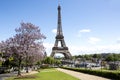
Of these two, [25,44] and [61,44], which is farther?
[61,44]

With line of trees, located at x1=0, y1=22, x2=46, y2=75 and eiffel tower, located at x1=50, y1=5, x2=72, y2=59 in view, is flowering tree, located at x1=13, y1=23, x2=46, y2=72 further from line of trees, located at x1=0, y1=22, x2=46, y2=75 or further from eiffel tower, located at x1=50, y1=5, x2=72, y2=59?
eiffel tower, located at x1=50, y1=5, x2=72, y2=59

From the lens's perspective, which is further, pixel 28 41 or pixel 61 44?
pixel 61 44

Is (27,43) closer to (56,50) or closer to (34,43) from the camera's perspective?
(34,43)

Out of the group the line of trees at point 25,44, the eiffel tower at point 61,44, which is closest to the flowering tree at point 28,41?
the line of trees at point 25,44

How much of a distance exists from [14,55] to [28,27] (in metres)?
6.10

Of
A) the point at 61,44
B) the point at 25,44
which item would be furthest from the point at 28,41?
the point at 61,44

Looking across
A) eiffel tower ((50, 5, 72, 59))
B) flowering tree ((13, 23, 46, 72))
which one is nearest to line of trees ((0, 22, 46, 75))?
flowering tree ((13, 23, 46, 72))

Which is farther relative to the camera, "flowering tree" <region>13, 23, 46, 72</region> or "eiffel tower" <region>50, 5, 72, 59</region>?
"eiffel tower" <region>50, 5, 72, 59</region>

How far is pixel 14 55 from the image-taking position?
45.6m

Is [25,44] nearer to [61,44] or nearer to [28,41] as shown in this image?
[28,41]

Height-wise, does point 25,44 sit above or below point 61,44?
below

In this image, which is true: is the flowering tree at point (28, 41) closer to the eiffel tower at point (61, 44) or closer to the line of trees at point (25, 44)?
the line of trees at point (25, 44)

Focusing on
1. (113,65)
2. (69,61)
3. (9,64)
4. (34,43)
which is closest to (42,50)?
(34,43)

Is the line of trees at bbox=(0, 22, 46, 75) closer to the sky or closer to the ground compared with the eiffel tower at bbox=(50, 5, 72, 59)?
closer to the ground
